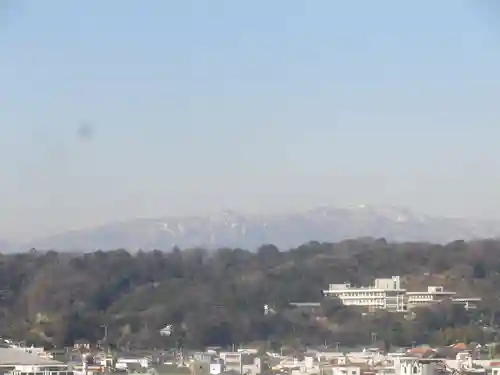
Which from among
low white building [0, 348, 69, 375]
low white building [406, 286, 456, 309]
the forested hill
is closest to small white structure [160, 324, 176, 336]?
the forested hill

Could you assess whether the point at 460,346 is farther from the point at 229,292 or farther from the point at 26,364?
the point at 26,364

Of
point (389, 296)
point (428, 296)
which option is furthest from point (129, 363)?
point (389, 296)

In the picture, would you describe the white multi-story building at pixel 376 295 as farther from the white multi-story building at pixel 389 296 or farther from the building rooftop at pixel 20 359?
the building rooftop at pixel 20 359

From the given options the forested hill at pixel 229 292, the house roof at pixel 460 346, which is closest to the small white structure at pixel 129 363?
the forested hill at pixel 229 292

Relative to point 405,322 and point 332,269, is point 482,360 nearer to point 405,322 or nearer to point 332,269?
point 405,322

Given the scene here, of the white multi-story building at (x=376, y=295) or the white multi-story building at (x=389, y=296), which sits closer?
the white multi-story building at (x=389, y=296)

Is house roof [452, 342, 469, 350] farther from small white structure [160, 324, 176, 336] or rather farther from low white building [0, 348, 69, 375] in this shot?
low white building [0, 348, 69, 375]

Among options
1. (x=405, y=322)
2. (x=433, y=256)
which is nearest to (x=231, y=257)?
(x=433, y=256)
